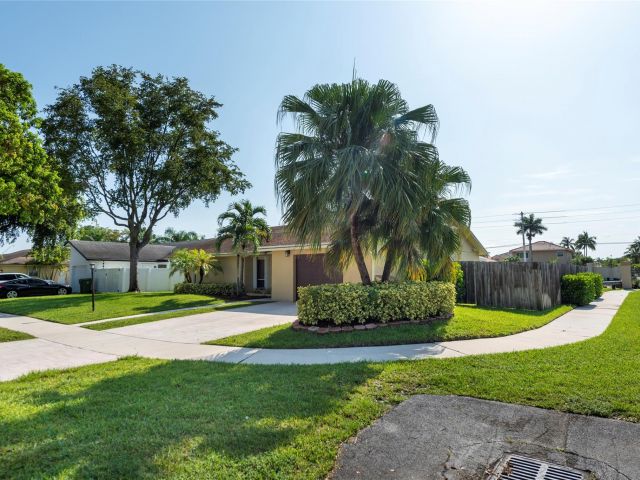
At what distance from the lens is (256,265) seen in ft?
69.9

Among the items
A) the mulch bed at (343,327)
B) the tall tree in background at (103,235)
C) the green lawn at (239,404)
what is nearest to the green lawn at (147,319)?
the green lawn at (239,404)

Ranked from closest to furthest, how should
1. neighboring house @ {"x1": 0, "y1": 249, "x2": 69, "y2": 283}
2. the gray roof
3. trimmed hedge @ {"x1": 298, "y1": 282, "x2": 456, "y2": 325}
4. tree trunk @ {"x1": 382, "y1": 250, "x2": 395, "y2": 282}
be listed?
trimmed hedge @ {"x1": 298, "y1": 282, "x2": 456, "y2": 325}
tree trunk @ {"x1": 382, "y1": 250, "x2": 395, "y2": 282}
the gray roof
neighboring house @ {"x1": 0, "y1": 249, "x2": 69, "y2": 283}

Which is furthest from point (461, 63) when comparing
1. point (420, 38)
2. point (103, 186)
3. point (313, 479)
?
point (103, 186)

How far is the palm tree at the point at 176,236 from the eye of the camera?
59.2 meters

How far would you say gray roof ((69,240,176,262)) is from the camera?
28216 millimetres

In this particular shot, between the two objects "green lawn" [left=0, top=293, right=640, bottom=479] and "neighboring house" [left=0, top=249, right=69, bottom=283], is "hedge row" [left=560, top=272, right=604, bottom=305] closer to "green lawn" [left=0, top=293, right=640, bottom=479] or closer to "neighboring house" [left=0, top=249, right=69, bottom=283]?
"green lawn" [left=0, top=293, right=640, bottom=479]

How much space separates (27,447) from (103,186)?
22.9 meters

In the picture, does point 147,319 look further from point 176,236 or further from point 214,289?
point 176,236

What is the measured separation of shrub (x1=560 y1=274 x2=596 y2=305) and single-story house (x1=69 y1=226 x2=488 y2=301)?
397 centimetres

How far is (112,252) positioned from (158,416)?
1170 inches

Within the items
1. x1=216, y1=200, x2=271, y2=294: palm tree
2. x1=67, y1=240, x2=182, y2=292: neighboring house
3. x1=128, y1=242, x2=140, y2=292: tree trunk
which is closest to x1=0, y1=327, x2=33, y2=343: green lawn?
x1=216, y1=200, x2=271, y2=294: palm tree

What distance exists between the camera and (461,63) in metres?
9.49

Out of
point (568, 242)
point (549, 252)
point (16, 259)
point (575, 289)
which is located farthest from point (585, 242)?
point (16, 259)

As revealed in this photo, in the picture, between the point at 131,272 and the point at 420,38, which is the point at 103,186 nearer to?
the point at 131,272
